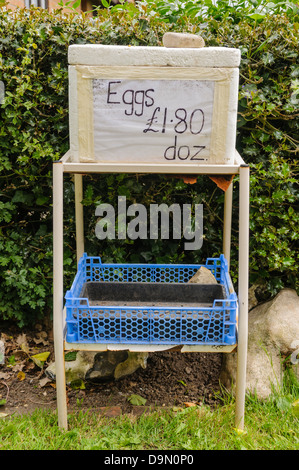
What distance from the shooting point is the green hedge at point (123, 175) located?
8.68 ft

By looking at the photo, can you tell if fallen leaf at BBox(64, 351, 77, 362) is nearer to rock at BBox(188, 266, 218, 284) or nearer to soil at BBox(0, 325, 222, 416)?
soil at BBox(0, 325, 222, 416)

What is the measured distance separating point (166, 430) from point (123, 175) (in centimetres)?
143

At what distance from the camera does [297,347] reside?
264 cm

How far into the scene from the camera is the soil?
258 cm

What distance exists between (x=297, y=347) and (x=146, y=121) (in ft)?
5.00

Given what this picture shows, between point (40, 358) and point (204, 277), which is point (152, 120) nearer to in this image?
point (204, 277)

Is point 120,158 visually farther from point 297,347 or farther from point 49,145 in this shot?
point 297,347

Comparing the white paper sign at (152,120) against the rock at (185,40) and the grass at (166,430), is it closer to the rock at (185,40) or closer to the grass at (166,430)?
the rock at (185,40)

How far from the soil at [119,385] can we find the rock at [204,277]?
579mm

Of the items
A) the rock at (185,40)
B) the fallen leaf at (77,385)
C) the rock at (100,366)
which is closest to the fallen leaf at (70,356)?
the rock at (100,366)

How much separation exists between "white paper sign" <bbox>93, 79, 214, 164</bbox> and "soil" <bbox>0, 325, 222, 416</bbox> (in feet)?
4.42

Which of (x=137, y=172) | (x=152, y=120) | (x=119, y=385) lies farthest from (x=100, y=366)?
(x=152, y=120)

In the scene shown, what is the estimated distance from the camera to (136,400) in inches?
102

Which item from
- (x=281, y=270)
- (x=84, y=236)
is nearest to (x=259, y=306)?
(x=281, y=270)
